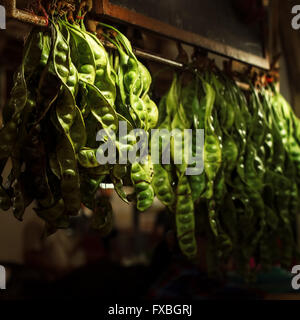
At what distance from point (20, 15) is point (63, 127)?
1.07ft

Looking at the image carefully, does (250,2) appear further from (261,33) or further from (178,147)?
(178,147)

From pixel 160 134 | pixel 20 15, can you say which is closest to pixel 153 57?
pixel 160 134

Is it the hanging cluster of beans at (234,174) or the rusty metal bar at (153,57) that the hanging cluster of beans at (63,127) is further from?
the hanging cluster of beans at (234,174)

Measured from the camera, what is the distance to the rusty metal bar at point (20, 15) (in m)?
1.12

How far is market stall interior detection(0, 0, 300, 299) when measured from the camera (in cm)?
108

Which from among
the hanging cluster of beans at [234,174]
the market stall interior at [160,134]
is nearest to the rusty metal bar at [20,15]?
the market stall interior at [160,134]

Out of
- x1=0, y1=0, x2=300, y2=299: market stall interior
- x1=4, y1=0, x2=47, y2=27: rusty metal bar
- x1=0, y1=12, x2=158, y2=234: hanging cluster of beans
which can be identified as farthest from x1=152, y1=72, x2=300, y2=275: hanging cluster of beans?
x1=4, y1=0, x2=47, y2=27: rusty metal bar

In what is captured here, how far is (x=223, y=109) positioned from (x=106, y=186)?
1.73 ft

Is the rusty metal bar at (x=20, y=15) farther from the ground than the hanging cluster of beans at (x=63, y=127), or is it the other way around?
the rusty metal bar at (x=20, y=15)

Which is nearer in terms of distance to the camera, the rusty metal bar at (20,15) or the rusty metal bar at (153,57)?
the rusty metal bar at (20,15)

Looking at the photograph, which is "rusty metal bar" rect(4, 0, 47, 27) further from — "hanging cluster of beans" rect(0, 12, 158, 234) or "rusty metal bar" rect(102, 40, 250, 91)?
"rusty metal bar" rect(102, 40, 250, 91)

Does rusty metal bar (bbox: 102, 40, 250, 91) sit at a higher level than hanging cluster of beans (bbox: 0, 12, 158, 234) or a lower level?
higher

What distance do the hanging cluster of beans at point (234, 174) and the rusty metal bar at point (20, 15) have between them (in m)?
0.53
